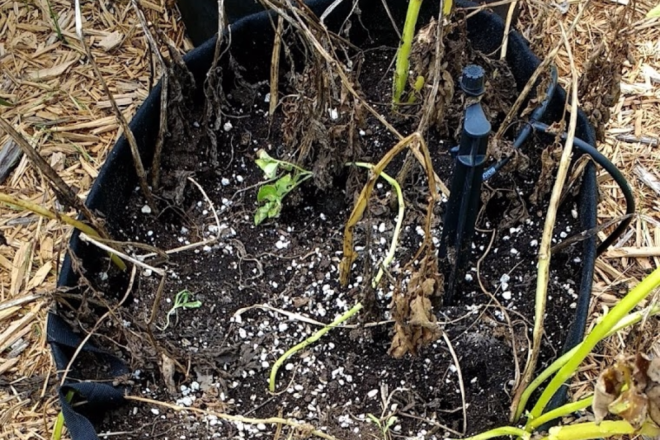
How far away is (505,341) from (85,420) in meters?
0.60

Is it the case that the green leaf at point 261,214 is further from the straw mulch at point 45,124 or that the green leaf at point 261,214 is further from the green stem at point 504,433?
the green stem at point 504,433

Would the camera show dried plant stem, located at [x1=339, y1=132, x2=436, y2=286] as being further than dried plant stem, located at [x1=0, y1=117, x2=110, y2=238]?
No

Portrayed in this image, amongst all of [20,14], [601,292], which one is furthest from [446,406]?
[20,14]

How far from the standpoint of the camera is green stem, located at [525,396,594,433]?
0.81 meters

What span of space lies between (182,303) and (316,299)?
21 centimetres

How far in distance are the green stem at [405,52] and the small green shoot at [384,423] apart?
21.6 inches

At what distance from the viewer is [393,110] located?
1352mm

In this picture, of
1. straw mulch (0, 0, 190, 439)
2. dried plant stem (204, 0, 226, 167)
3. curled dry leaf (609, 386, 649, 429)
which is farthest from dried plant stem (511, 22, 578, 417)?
straw mulch (0, 0, 190, 439)

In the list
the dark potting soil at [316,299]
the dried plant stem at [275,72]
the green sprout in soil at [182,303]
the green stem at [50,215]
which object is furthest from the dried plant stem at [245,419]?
the dried plant stem at [275,72]

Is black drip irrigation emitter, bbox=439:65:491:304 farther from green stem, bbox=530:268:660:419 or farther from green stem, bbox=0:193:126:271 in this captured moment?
green stem, bbox=0:193:126:271

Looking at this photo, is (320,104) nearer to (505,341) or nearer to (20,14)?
(505,341)

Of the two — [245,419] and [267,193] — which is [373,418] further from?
[267,193]

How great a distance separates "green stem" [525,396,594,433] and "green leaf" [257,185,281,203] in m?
0.53

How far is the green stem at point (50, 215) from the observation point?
0.99 m
